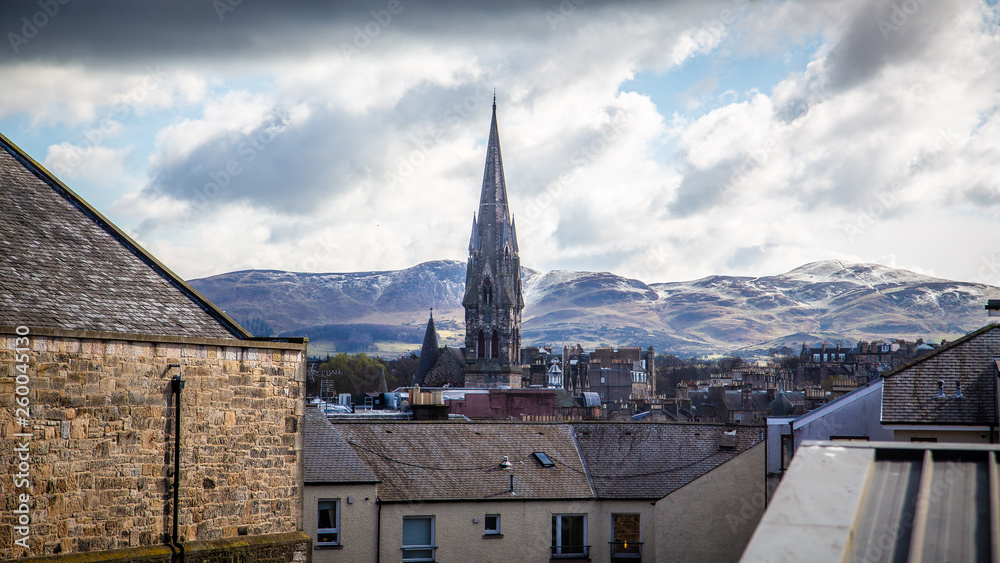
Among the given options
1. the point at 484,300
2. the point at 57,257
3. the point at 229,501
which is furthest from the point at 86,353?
the point at 484,300

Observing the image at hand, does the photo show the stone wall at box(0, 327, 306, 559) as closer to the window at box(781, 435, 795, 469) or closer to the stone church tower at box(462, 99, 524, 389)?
the window at box(781, 435, 795, 469)

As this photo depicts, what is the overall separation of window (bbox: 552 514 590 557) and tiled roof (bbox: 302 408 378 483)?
198 inches

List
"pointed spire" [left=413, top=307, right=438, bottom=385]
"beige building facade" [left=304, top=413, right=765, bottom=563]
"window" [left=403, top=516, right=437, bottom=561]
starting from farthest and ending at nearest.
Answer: "pointed spire" [left=413, top=307, right=438, bottom=385], "window" [left=403, top=516, right=437, bottom=561], "beige building facade" [left=304, top=413, right=765, bottom=563]

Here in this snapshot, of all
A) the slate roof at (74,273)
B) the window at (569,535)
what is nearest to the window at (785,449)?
the window at (569,535)

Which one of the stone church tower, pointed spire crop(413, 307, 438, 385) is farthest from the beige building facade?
pointed spire crop(413, 307, 438, 385)

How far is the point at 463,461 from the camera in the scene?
84.9ft

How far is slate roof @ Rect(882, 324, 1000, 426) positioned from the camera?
62.8ft

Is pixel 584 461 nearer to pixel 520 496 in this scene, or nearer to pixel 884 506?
pixel 520 496

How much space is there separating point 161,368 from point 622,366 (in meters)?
157

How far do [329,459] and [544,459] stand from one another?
6.28 metres

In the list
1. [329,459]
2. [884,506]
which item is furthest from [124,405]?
[329,459]

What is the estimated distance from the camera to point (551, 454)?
27.4 metres

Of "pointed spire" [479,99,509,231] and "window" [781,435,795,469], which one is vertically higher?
"pointed spire" [479,99,509,231]

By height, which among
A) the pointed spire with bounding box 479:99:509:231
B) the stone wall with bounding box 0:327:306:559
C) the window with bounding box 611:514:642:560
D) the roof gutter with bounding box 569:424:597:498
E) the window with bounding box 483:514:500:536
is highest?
the pointed spire with bounding box 479:99:509:231
